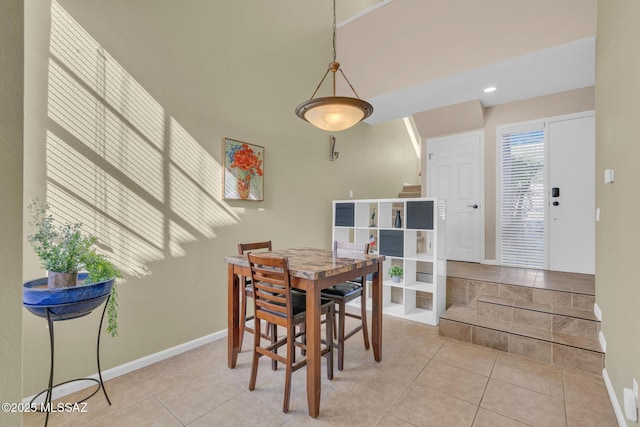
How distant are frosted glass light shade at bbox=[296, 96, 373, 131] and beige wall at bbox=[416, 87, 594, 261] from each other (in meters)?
3.03

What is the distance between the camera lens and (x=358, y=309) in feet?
12.6

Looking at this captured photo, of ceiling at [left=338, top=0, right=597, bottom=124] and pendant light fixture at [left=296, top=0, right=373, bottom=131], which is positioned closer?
pendant light fixture at [left=296, top=0, right=373, bottom=131]

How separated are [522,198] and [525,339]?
239 cm

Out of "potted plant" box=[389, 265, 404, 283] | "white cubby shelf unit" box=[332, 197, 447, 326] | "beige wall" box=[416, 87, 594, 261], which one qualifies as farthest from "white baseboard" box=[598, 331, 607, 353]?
"beige wall" box=[416, 87, 594, 261]

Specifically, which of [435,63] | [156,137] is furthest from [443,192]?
[156,137]

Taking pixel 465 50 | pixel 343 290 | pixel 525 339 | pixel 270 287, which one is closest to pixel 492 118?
pixel 465 50

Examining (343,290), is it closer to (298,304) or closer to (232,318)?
(298,304)

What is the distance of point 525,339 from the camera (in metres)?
2.64

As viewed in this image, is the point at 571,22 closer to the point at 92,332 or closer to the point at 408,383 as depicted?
the point at 408,383

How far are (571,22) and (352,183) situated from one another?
305cm

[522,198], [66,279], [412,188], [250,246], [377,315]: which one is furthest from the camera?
[412,188]

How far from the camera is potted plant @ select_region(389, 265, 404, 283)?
365 centimetres

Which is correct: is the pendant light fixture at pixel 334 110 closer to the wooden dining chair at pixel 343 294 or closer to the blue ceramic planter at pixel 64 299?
the wooden dining chair at pixel 343 294

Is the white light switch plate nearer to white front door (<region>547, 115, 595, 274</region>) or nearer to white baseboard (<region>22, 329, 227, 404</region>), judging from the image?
white front door (<region>547, 115, 595, 274</region>)
